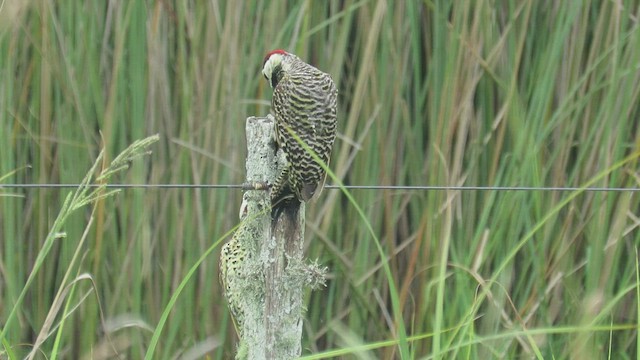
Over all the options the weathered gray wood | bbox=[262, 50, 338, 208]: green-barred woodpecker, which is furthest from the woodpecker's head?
the weathered gray wood

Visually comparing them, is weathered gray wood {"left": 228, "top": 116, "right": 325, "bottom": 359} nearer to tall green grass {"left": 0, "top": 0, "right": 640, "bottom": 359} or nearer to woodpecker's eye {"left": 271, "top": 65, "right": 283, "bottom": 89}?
woodpecker's eye {"left": 271, "top": 65, "right": 283, "bottom": 89}

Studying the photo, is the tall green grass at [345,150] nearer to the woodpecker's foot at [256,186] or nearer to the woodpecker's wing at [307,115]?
the woodpecker's wing at [307,115]

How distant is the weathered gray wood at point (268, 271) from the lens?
1526 millimetres

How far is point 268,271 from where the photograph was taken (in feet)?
5.00

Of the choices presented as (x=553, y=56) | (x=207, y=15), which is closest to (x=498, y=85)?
(x=553, y=56)

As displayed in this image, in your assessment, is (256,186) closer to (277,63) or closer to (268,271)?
(268,271)

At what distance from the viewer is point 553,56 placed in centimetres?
226

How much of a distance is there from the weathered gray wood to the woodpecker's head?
431 mm

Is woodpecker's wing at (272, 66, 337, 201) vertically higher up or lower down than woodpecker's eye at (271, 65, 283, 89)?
lower down

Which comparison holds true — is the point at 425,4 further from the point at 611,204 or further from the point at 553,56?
the point at 611,204

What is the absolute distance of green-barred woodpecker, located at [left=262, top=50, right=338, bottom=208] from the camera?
1735 millimetres

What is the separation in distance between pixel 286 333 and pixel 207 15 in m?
0.95

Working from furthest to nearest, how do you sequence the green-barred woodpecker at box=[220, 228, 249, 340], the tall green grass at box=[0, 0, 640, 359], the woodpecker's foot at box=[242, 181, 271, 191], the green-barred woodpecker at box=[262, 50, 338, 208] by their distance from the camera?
1. the tall green grass at box=[0, 0, 640, 359]
2. the green-barred woodpecker at box=[220, 228, 249, 340]
3. the green-barred woodpecker at box=[262, 50, 338, 208]
4. the woodpecker's foot at box=[242, 181, 271, 191]

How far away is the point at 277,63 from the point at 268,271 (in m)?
0.61
